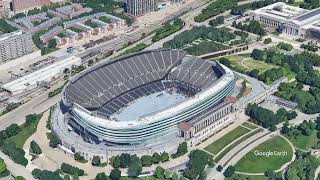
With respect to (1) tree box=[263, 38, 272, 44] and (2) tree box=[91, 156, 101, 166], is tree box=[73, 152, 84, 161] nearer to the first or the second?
(2) tree box=[91, 156, 101, 166]

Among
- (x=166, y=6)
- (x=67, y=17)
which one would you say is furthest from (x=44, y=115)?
(x=166, y=6)

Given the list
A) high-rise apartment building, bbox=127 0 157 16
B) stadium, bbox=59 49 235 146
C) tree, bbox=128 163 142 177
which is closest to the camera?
tree, bbox=128 163 142 177

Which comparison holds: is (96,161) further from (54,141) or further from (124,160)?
(54,141)

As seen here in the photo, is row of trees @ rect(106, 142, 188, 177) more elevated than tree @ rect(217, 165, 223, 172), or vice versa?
row of trees @ rect(106, 142, 188, 177)

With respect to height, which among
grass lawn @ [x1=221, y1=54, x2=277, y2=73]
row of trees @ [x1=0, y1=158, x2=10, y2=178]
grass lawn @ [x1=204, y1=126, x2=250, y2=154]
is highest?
grass lawn @ [x1=221, y1=54, x2=277, y2=73]

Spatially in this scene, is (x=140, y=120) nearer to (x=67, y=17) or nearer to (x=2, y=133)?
(x=2, y=133)

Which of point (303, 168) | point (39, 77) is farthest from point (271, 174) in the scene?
point (39, 77)

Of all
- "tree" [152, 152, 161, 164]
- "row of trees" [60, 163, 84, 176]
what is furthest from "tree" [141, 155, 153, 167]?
"row of trees" [60, 163, 84, 176]

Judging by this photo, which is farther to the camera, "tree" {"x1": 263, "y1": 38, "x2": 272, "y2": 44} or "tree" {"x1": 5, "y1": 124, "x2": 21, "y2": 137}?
"tree" {"x1": 263, "y1": 38, "x2": 272, "y2": 44}
